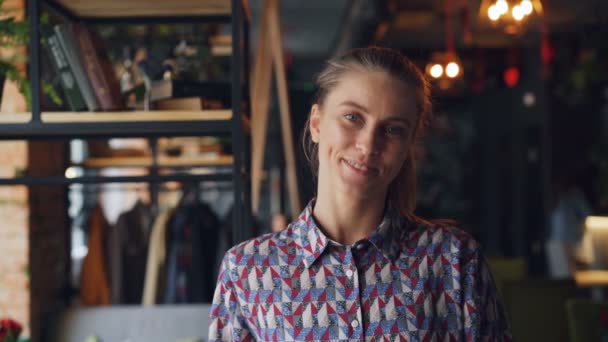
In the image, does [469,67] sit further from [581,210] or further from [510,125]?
[581,210]

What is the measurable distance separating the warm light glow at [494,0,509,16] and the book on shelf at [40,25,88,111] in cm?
346

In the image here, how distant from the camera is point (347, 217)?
1.48 meters

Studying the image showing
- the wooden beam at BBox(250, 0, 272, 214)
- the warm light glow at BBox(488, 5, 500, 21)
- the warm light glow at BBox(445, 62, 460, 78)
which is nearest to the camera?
the wooden beam at BBox(250, 0, 272, 214)

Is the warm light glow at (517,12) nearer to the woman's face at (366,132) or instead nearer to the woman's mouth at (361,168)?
the woman's face at (366,132)

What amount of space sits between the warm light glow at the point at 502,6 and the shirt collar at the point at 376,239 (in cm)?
393

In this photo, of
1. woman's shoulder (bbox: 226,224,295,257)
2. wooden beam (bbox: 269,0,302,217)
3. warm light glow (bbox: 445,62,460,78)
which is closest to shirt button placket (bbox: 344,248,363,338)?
woman's shoulder (bbox: 226,224,295,257)

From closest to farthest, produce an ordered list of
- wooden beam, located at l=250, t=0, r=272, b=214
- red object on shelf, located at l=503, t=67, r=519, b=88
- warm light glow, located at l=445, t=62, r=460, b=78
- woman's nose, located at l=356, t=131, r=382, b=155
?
1. woman's nose, located at l=356, t=131, r=382, b=155
2. wooden beam, located at l=250, t=0, r=272, b=214
3. warm light glow, located at l=445, t=62, r=460, b=78
4. red object on shelf, located at l=503, t=67, r=519, b=88

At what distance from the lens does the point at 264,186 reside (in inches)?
270

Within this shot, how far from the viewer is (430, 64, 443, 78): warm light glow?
7482 mm

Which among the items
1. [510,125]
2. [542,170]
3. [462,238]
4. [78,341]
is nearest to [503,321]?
[462,238]

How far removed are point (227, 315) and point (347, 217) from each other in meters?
0.29

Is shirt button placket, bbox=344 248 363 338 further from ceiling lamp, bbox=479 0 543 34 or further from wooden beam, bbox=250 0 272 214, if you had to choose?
ceiling lamp, bbox=479 0 543 34

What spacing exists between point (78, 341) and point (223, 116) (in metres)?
1.62

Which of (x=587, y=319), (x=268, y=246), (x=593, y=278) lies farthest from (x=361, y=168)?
(x=593, y=278)
